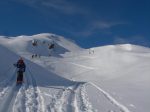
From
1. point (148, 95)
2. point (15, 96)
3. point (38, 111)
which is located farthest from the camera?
point (148, 95)

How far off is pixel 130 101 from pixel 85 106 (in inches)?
130

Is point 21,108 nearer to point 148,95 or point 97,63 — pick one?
point 148,95

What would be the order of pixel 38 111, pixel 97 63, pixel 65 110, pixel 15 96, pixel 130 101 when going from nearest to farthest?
pixel 38 111
pixel 65 110
pixel 15 96
pixel 130 101
pixel 97 63

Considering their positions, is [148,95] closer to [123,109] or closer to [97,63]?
[123,109]

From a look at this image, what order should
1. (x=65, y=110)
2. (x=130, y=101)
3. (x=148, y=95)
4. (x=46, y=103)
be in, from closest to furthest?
(x=65, y=110) → (x=46, y=103) → (x=130, y=101) → (x=148, y=95)

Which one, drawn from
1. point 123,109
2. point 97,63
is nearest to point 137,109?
point 123,109

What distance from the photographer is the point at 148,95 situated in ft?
58.5

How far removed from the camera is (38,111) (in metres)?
10.7

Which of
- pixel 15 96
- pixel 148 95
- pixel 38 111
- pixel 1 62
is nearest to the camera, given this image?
pixel 38 111

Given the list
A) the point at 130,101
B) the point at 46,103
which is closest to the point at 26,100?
the point at 46,103

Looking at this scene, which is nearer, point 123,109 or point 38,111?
point 38,111

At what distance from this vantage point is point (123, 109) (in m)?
12.9

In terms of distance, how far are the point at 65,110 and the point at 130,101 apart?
4.84m

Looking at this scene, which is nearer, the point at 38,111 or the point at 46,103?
the point at 38,111
